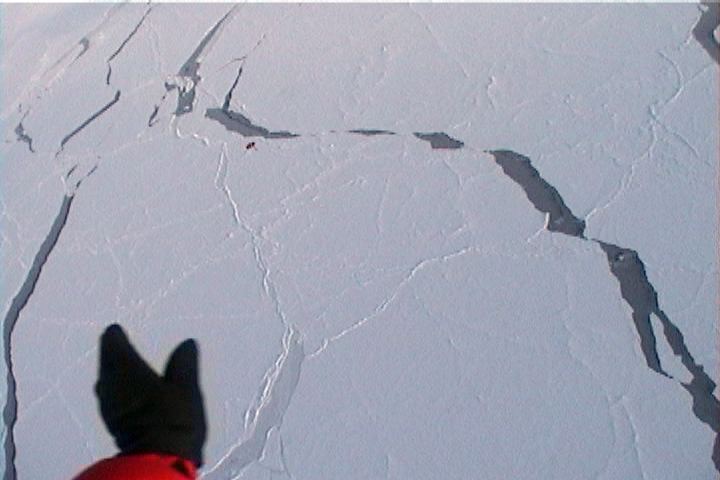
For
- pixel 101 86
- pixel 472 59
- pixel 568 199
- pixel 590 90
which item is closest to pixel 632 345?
pixel 568 199

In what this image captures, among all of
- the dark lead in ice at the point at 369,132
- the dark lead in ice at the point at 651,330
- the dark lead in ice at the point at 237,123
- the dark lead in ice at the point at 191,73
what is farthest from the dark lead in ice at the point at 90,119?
the dark lead in ice at the point at 651,330

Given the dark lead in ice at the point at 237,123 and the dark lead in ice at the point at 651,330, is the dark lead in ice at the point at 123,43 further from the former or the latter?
the dark lead in ice at the point at 651,330

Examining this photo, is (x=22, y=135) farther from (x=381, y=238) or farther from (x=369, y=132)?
(x=381, y=238)

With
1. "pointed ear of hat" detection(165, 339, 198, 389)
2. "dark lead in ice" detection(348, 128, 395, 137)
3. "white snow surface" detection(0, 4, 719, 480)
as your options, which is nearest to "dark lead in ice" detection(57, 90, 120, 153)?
"white snow surface" detection(0, 4, 719, 480)

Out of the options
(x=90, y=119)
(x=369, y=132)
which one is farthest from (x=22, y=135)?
(x=369, y=132)

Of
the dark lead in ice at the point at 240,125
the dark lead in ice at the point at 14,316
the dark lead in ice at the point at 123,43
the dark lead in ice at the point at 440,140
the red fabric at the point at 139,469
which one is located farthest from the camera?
the dark lead in ice at the point at 123,43

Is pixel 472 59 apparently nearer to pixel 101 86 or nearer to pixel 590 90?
pixel 590 90
